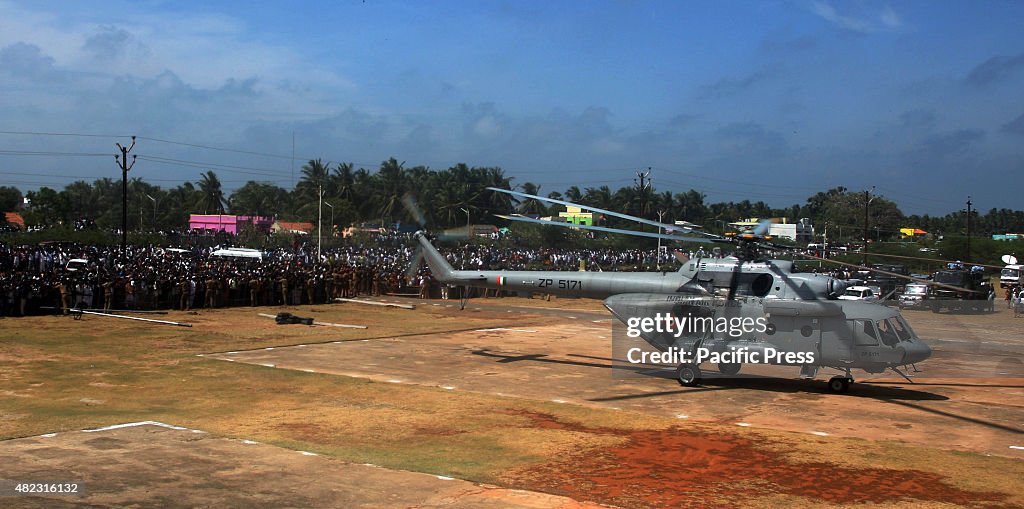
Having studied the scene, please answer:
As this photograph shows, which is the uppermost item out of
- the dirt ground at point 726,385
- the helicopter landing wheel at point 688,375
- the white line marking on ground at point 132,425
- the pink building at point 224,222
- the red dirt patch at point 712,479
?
the pink building at point 224,222

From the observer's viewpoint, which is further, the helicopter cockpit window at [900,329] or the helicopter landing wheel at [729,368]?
the helicopter landing wheel at [729,368]

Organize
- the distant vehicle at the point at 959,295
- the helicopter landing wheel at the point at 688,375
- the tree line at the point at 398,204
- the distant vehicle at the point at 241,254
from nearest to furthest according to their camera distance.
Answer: the helicopter landing wheel at the point at 688,375 → the distant vehicle at the point at 959,295 → the distant vehicle at the point at 241,254 → the tree line at the point at 398,204

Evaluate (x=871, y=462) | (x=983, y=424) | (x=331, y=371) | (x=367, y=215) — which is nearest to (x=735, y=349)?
(x=983, y=424)

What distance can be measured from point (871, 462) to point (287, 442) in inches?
370

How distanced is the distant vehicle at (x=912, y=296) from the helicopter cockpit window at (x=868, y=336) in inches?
926

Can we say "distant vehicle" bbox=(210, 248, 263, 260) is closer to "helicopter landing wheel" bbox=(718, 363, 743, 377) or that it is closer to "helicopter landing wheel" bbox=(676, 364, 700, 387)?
"helicopter landing wheel" bbox=(676, 364, 700, 387)

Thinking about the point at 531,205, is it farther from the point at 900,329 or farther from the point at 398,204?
the point at 900,329

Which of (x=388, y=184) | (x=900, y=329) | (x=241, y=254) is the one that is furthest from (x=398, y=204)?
(x=900, y=329)

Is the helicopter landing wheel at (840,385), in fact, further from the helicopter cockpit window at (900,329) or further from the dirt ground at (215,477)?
the dirt ground at (215,477)

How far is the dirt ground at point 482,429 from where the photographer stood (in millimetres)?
10805

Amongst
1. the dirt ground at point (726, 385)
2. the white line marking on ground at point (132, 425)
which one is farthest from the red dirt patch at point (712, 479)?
the white line marking on ground at point (132, 425)

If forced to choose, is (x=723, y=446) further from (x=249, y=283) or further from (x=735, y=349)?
(x=249, y=283)

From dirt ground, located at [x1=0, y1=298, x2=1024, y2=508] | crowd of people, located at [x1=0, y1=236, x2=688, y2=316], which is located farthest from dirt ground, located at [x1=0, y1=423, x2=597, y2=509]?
crowd of people, located at [x1=0, y1=236, x2=688, y2=316]

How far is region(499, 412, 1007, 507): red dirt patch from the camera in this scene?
10.7 m
